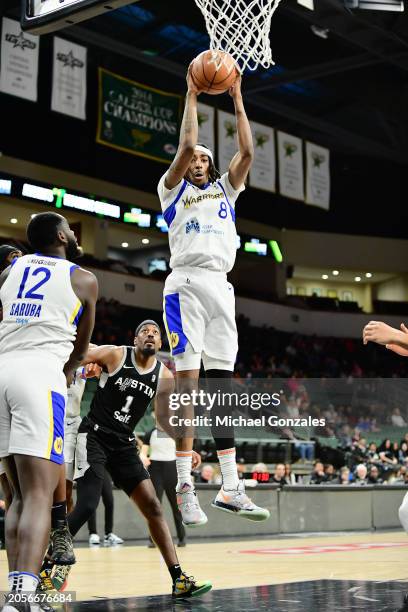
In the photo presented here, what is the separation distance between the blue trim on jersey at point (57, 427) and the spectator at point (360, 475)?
11.8 meters

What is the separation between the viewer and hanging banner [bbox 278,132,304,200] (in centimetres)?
2114

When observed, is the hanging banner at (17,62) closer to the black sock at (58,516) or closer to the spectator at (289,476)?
the spectator at (289,476)

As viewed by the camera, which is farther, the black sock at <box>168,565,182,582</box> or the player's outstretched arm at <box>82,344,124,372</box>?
the player's outstretched arm at <box>82,344,124,372</box>

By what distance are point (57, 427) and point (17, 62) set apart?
45.4 ft

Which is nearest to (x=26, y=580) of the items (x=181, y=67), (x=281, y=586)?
(x=281, y=586)

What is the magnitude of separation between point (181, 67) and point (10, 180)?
5720mm

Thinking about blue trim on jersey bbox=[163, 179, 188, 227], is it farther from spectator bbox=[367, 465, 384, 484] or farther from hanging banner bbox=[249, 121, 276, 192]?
hanging banner bbox=[249, 121, 276, 192]

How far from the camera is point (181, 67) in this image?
23.4m

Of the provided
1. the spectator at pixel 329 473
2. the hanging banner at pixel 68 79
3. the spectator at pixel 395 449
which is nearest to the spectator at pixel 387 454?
the spectator at pixel 395 449

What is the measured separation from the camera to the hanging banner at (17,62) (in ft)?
54.7

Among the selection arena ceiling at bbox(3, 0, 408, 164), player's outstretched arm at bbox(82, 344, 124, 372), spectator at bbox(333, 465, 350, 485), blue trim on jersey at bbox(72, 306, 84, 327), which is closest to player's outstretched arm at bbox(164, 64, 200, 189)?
blue trim on jersey at bbox(72, 306, 84, 327)

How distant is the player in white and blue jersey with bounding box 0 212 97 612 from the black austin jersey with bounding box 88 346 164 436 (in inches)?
83.0

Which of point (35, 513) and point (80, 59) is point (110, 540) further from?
point (80, 59)

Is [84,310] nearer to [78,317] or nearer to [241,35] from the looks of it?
[78,317]
